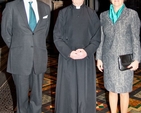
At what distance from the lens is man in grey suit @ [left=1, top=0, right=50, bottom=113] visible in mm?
2641

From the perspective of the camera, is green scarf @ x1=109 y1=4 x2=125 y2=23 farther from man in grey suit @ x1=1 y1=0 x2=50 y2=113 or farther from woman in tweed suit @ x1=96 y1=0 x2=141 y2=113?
man in grey suit @ x1=1 y1=0 x2=50 y2=113

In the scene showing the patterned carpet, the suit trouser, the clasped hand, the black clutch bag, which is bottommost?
the patterned carpet

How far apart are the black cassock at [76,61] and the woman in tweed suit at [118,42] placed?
4.7 inches

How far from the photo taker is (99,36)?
2.81 m

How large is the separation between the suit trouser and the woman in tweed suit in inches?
29.9

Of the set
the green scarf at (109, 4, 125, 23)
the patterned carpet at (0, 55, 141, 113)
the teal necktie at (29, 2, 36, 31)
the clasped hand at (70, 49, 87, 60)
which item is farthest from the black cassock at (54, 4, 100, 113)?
the patterned carpet at (0, 55, 141, 113)

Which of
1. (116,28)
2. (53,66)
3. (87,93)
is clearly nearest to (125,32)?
(116,28)

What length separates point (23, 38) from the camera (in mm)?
2646

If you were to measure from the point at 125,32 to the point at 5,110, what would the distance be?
204 cm

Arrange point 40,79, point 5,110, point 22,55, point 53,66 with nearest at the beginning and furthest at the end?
point 22,55 < point 40,79 < point 5,110 < point 53,66

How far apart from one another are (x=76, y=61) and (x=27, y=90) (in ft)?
2.08

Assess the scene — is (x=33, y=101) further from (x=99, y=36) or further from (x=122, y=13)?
(x=122, y=13)

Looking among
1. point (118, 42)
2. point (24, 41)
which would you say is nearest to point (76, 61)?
point (118, 42)

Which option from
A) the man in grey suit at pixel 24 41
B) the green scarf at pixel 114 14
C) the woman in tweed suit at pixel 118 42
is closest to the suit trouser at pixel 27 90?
the man in grey suit at pixel 24 41
